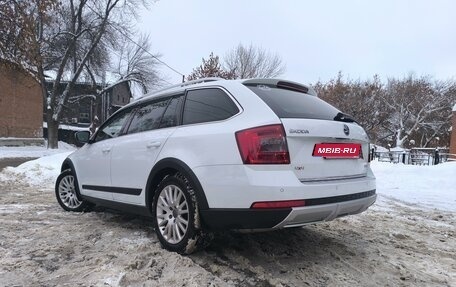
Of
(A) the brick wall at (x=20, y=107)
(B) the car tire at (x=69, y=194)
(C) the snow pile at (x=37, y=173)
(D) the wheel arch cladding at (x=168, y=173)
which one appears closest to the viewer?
(D) the wheel arch cladding at (x=168, y=173)

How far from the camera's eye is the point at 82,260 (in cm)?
395

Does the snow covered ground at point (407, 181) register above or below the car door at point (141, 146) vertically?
below

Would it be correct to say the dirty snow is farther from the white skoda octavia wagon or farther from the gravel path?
the white skoda octavia wagon

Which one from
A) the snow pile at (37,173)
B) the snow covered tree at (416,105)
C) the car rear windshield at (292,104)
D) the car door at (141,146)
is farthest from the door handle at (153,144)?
the snow covered tree at (416,105)

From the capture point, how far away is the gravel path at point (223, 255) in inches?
141

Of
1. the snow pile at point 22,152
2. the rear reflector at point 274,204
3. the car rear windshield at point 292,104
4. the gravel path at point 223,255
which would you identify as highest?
the car rear windshield at point 292,104

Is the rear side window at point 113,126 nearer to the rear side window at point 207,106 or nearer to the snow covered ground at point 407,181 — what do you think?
A: the rear side window at point 207,106

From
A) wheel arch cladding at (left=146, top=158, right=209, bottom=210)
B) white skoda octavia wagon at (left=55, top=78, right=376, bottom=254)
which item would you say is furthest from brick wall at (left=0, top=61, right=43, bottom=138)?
wheel arch cladding at (left=146, top=158, right=209, bottom=210)

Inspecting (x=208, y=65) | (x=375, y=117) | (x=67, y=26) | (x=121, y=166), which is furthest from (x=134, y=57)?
(x=121, y=166)

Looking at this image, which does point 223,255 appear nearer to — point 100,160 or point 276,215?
point 276,215

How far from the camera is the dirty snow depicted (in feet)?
11.7

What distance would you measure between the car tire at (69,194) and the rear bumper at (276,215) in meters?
2.98

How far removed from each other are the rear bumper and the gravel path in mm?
442

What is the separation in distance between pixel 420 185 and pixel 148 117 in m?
8.35
